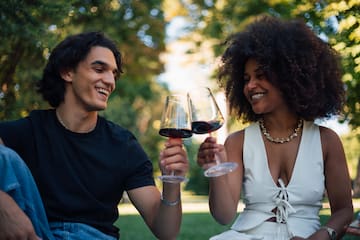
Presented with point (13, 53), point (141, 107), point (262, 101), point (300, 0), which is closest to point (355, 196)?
point (300, 0)

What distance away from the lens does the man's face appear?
3.09 meters

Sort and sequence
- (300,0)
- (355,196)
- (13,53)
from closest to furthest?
(300,0)
(13,53)
(355,196)

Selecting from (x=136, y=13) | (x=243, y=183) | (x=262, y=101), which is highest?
(x=136, y=13)

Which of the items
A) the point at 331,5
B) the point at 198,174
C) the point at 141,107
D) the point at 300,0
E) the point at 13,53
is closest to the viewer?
the point at 331,5

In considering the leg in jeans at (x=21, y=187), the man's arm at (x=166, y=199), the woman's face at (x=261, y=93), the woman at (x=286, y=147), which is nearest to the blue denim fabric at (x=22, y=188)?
the leg in jeans at (x=21, y=187)

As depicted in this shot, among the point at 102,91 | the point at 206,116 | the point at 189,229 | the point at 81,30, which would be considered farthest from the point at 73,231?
the point at 81,30

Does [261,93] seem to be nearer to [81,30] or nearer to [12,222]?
[12,222]

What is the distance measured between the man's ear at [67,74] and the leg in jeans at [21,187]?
2.94 ft

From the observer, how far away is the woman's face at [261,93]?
301 cm

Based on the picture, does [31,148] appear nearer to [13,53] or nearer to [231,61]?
[231,61]

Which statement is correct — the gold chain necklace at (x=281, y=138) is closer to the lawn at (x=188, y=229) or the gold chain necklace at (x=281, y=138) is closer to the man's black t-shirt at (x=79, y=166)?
the man's black t-shirt at (x=79, y=166)

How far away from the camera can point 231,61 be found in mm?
3332

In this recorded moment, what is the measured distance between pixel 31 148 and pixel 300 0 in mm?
3129

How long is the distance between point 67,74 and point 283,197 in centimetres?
156
